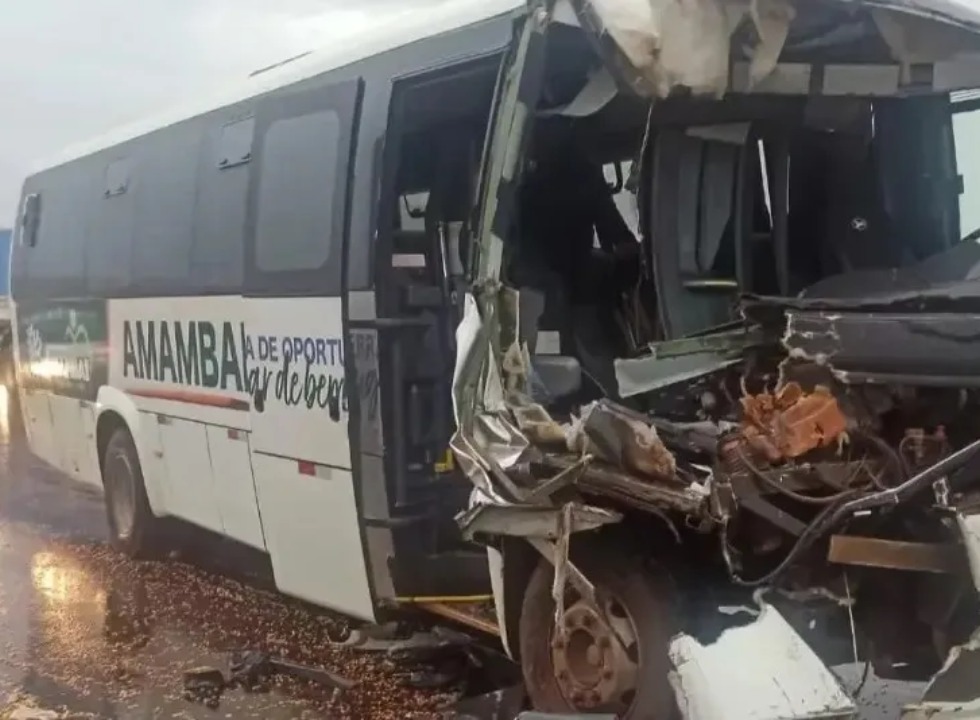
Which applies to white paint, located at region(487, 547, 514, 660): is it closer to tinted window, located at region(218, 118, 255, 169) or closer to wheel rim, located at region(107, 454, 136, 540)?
tinted window, located at region(218, 118, 255, 169)

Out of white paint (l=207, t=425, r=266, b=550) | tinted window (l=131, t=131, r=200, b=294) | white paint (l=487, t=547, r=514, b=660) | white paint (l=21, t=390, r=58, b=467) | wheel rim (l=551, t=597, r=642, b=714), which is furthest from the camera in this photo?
white paint (l=21, t=390, r=58, b=467)

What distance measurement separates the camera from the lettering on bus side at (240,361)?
6844mm

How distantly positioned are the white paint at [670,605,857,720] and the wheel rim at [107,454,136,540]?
20.2ft

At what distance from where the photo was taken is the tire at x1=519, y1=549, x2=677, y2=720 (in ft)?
15.8

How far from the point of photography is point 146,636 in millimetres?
A: 7918

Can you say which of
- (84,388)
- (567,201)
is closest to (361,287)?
(567,201)

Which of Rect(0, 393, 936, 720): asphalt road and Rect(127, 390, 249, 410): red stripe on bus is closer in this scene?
Rect(0, 393, 936, 720): asphalt road

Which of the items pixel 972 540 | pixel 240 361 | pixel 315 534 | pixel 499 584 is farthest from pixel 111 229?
pixel 972 540

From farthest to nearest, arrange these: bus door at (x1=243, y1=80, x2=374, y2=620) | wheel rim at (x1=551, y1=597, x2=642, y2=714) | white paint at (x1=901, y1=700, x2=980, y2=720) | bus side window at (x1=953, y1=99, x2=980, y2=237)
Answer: bus door at (x1=243, y1=80, x2=374, y2=620) < bus side window at (x1=953, y1=99, x2=980, y2=237) < wheel rim at (x1=551, y1=597, x2=642, y2=714) < white paint at (x1=901, y1=700, x2=980, y2=720)

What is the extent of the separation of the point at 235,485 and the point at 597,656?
11.4ft

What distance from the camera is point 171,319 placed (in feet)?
28.8

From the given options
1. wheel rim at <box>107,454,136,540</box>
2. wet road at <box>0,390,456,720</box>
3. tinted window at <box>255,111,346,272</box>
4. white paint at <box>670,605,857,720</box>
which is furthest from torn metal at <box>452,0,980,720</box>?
wheel rim at <box>107,454,136,540</box>

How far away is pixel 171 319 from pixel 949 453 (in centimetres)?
562

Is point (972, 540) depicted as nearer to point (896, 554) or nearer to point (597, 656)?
point (896, 554)
